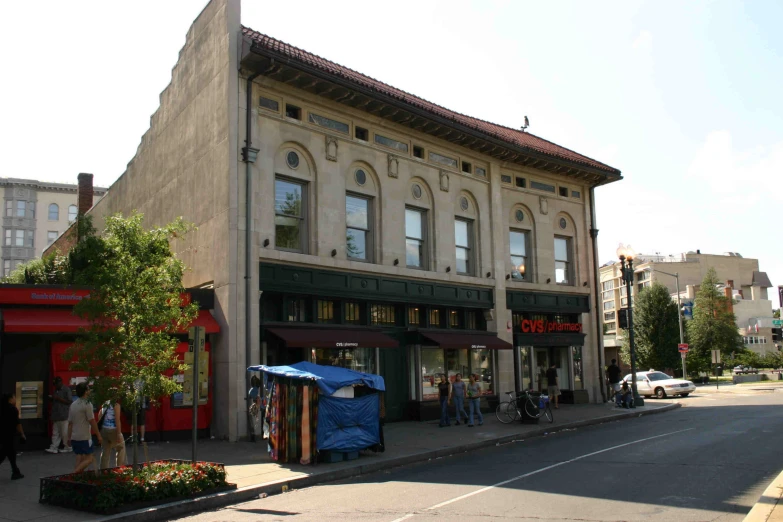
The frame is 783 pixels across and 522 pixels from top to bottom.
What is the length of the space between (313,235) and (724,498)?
43.5 ft

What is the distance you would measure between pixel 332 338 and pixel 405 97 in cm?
995

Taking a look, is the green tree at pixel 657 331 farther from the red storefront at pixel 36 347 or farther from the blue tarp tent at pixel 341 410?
the red storefront at pixel 36 347

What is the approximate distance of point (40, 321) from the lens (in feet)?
50.8

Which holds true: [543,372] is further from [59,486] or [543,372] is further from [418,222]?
[59,486]

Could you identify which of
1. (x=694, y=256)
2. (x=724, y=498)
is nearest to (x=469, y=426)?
(x=724, y=498)

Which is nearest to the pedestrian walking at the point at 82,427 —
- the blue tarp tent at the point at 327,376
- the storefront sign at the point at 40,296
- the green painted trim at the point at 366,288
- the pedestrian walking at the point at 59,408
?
the pedestrian walking at the point at 59,408

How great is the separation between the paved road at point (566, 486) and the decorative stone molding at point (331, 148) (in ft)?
32.2

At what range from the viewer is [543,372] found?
28.1 metres

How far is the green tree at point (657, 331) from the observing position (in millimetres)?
55500

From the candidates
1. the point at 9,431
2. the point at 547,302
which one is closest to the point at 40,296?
→ the point at 9,431

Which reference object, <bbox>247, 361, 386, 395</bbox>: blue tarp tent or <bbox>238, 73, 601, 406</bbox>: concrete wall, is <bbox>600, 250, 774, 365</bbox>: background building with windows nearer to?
<bbox>238, 73, 601, 406</bbox>: concrete wall

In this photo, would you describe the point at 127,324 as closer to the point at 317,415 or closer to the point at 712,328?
the point at 317,415

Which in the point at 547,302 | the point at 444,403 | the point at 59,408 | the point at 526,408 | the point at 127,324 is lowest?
the point at 526,408

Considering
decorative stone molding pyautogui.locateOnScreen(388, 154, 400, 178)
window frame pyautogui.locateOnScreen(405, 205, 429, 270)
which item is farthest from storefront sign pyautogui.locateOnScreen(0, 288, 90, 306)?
window frame pyautogui.locateOnScreen(405, 205, 429, 270)
